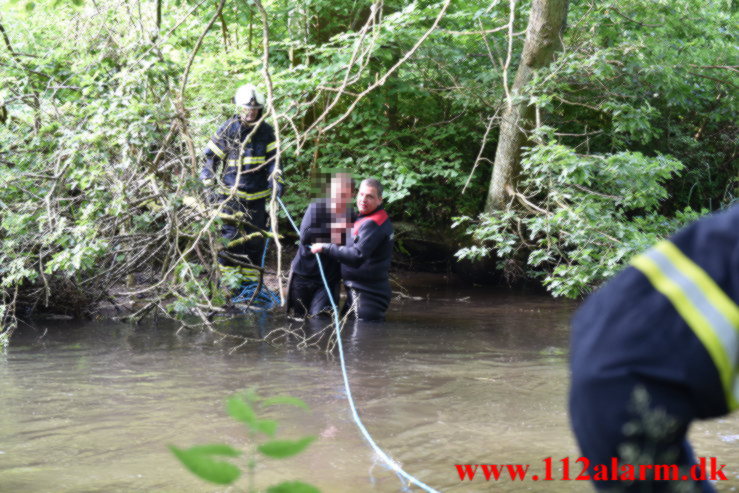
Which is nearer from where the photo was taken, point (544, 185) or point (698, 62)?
point (544, 185)

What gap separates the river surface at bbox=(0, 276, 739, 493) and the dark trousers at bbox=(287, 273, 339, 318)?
407mm

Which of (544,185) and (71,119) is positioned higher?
(71,119)

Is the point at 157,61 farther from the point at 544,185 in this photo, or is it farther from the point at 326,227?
the point at 544,185

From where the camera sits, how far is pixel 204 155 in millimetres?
8188

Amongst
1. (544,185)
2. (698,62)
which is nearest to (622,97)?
(698,62)

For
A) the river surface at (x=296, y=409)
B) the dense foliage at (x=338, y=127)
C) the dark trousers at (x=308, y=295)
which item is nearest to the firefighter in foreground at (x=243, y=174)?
the dense foliage at (x=338, y=127)

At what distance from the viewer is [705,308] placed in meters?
0.76

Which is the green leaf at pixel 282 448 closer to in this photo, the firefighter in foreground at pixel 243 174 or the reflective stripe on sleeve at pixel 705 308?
the reflective stripe on sleeve at pixel 705 308

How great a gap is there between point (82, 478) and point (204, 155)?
16.2 ft

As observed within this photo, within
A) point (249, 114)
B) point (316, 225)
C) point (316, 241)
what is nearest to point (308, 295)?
point (316, 241)

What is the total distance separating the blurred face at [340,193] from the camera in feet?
27.4

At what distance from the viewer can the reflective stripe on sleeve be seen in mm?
753

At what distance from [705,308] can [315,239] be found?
7787 millimetres

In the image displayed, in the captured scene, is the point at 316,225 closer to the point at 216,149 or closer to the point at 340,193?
the point at 340,193
